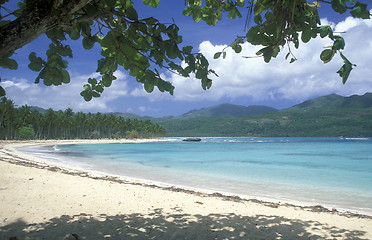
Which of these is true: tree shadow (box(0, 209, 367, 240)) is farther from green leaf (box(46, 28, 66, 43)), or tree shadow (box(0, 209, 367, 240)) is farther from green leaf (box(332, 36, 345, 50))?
green leaf (box(332, 36, 345, 50))

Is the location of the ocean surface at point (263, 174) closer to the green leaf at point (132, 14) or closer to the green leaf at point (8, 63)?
the green leaf at point (132, 14)

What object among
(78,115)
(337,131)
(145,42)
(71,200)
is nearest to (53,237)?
(71,200)

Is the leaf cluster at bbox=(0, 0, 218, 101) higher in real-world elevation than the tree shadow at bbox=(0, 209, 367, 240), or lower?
higher

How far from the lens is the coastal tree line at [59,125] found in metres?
65.7

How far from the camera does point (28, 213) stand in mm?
5223

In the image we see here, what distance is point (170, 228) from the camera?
184 inches

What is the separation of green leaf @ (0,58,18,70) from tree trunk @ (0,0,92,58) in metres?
0.55

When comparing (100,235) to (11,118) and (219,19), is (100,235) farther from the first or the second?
(11,118)

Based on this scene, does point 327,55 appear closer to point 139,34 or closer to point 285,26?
point 285,26

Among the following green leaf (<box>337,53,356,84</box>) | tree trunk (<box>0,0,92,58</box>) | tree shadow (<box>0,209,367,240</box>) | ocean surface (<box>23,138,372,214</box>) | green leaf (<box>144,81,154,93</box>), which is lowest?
ocean surface (<box>23,138,372,214</box>)

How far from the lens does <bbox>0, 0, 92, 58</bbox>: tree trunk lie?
2.09 m

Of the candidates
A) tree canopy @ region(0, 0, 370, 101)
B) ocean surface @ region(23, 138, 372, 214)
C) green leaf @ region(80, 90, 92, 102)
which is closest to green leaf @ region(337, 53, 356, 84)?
tree canopy @ region(0, 0, 370, 101)

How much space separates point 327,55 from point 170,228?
147 inches

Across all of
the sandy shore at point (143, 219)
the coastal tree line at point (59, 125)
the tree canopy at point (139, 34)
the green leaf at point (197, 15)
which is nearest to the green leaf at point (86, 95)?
the tree canopy at point (139, 34)
